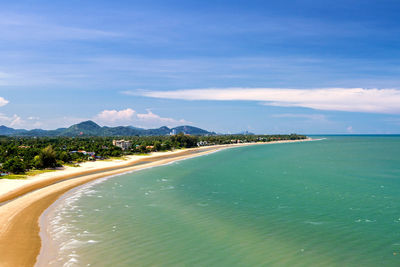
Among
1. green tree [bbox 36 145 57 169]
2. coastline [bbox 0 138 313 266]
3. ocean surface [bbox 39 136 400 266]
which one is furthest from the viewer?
green tree [bbox 36 145 57 169]

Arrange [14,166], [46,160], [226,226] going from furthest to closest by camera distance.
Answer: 1. [46,160]
2. [14,166]
3. [226,226]

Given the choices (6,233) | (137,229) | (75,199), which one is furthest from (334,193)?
(6,233)

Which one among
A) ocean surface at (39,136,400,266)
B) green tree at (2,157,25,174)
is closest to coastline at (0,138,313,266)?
ocean surface at (39,136,400,266)

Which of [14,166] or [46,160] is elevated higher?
[46,160]

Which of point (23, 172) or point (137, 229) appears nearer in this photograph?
point (137, 229)

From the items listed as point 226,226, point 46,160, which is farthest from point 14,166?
point 226,226

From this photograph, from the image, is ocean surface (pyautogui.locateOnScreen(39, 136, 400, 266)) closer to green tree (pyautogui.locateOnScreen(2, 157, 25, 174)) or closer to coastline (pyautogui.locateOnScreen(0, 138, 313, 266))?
coastline (pyautogui.locateOnScreen(0, 138, 313, 266))

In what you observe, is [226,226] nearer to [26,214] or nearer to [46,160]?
[26,214]

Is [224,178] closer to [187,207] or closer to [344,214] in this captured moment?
[187,207]
